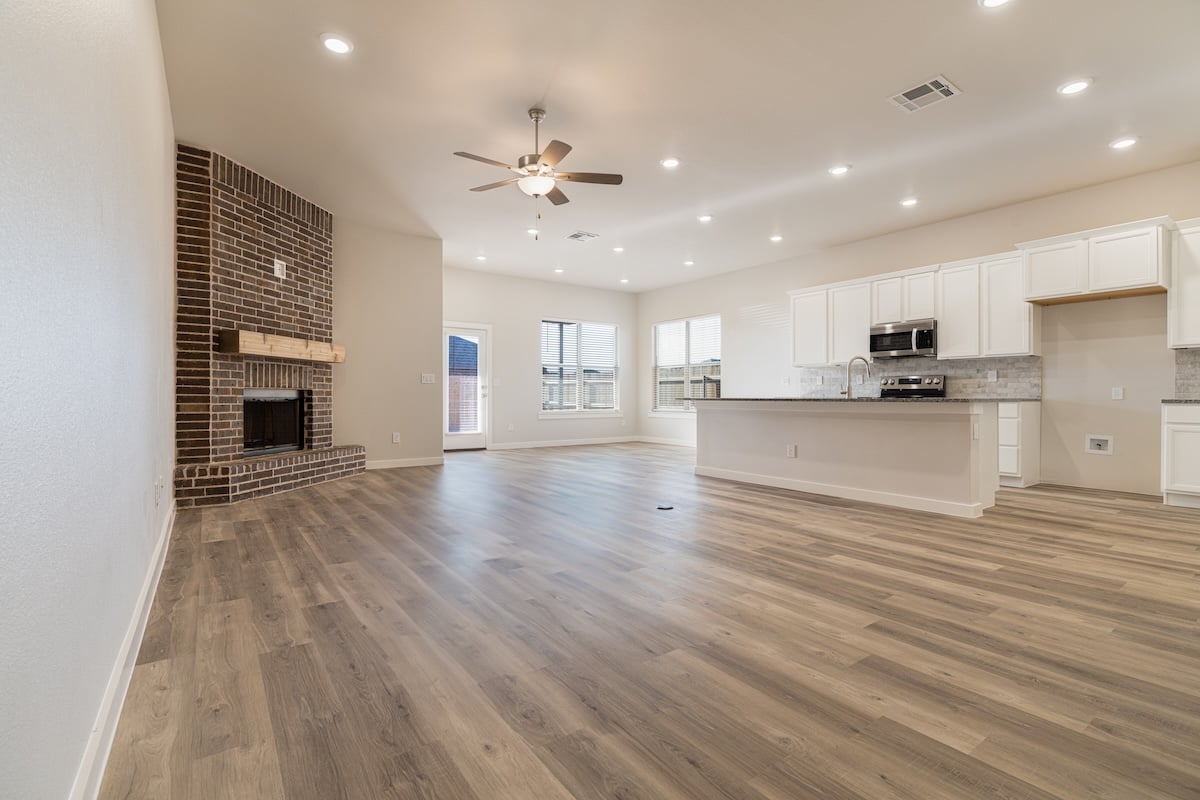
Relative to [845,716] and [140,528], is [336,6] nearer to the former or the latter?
[140,528]

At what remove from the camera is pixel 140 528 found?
2.31 meters

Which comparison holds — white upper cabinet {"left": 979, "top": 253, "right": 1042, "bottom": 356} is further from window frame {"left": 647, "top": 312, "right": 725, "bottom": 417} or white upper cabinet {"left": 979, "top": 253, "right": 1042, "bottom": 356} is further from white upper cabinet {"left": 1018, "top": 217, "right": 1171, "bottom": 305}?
window frame {"left": 647, "top": 312, "right": 725, "bottom": 417}

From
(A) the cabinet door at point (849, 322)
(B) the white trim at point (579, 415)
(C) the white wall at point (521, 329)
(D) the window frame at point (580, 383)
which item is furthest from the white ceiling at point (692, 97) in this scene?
(B) the white trim at point (579, 415)

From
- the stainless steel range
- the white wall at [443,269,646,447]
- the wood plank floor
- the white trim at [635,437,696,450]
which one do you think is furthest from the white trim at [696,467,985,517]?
the white wall at [443,269,646,447]

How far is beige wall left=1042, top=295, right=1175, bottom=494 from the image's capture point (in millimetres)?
5031

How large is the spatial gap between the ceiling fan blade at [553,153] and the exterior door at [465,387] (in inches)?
212

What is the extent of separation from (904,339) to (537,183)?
15.4 feet

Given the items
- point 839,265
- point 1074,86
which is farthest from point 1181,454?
point 839,265

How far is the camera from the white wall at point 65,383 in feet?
2.73

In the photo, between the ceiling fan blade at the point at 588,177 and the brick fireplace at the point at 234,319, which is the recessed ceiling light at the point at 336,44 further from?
the brick fireplace at the point at 234,319

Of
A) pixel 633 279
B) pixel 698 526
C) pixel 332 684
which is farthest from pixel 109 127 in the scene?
pixel 633 279

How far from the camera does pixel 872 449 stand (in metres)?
4.66

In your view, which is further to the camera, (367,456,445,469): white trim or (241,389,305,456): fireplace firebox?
(367,456,445,469): white trim

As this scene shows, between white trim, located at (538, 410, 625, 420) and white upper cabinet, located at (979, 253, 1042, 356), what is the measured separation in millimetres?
6193
